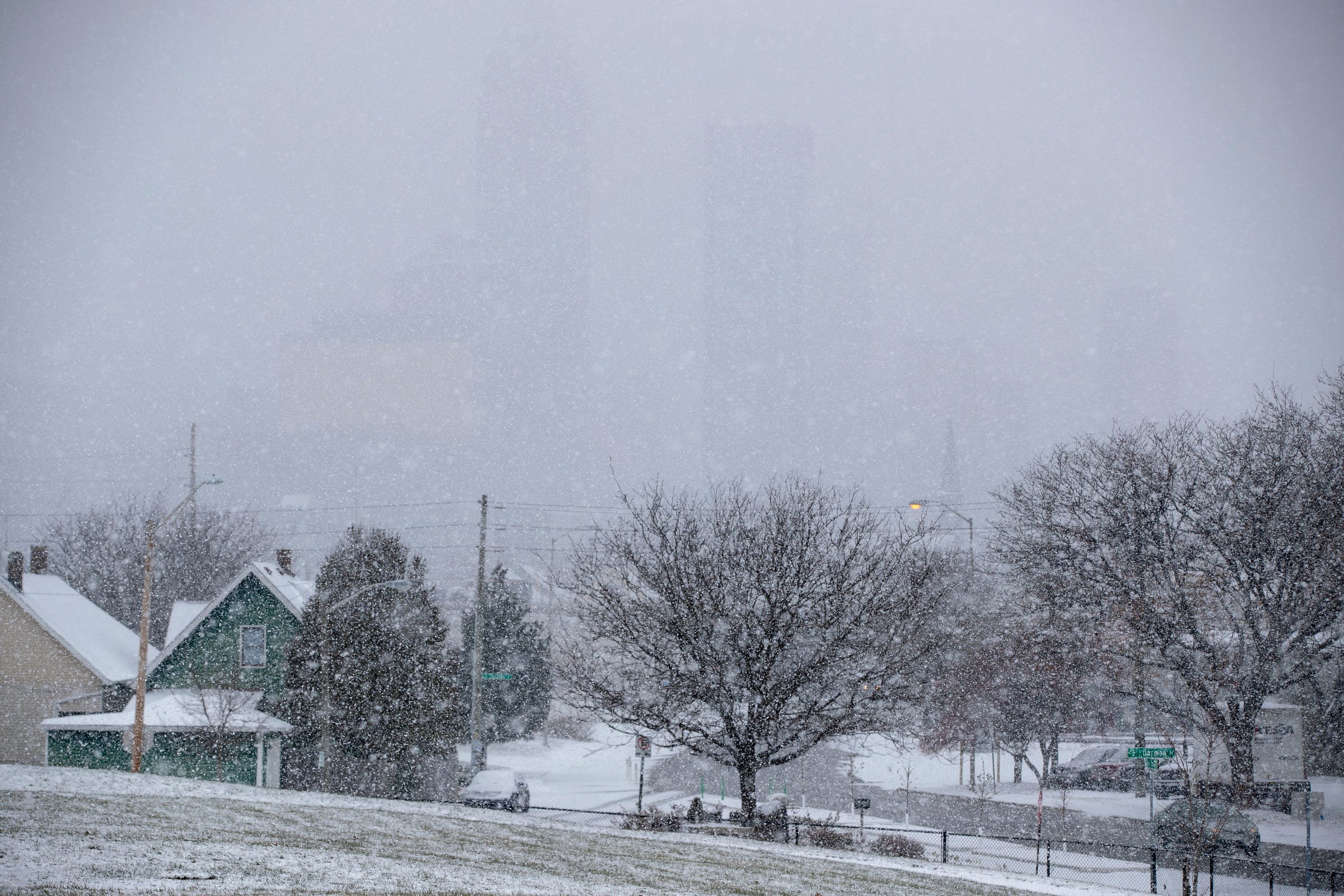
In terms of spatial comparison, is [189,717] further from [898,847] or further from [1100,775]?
[1100,775]

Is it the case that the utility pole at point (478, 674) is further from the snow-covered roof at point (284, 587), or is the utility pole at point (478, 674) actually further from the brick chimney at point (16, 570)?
the brick chimney at point (16, 570)

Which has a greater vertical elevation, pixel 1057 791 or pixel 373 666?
pixel 373 666

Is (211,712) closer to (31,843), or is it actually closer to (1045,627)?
(31,843)

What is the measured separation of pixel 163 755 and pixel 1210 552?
35055 mm

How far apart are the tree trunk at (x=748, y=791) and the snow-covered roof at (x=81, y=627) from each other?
26.0 metres

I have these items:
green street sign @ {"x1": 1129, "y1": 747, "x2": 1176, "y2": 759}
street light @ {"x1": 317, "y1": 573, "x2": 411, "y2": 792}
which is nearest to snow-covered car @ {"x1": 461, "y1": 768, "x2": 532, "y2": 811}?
street light @ {"x1": 317, "y1": 573, "x2": 411, "y2": 792}

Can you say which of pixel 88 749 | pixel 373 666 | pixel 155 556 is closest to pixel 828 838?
pixel 373 666

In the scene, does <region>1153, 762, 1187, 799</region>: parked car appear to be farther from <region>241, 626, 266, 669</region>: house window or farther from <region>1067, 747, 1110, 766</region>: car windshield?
<region>241, 626, 266, 669</region>: house window

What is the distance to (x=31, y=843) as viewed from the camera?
39.8 feet

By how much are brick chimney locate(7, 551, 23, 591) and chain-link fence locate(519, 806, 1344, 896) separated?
2722 cm

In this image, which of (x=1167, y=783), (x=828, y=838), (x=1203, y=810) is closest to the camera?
(x=1203, y=810)

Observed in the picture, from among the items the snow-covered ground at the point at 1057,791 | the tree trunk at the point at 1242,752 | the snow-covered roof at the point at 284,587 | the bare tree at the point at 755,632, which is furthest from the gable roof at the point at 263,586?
the tree trunk at the point at 1242,752

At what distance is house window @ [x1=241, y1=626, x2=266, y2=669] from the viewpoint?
122ft

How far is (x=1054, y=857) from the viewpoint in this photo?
2458 centimetres
